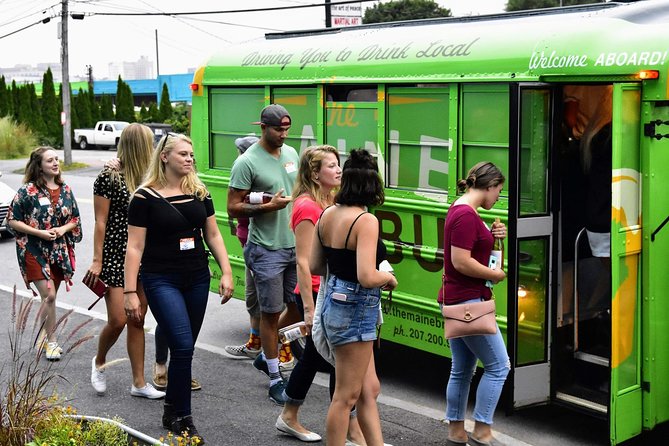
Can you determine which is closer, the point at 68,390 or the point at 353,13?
the point at 68,390

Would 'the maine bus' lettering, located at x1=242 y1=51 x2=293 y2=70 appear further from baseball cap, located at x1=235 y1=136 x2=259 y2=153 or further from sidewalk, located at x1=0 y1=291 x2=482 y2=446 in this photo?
sidewalk, located at x1=0 y1=291 x2=482 y2=446

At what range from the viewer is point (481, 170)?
5480 millimetres

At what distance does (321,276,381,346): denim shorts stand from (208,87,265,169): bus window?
141 inches

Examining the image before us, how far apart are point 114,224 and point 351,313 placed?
95.9 inches

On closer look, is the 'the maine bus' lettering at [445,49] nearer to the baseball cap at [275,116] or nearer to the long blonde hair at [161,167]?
the baseball cap at [275,116]

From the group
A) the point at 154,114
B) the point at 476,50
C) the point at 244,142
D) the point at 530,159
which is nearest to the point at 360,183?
the point at 530,159

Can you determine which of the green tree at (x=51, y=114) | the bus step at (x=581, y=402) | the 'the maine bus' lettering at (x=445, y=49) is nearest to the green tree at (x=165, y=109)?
the green tree at (x=51, y=114)

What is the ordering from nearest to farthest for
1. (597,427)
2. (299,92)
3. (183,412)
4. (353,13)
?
(183,412)
(597,427)
(299,92)
(353,13)

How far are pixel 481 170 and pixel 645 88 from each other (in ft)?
3.15

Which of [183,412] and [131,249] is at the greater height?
[131,249]

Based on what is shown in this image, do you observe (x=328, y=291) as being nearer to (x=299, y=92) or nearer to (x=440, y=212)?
(x=440, y=212)

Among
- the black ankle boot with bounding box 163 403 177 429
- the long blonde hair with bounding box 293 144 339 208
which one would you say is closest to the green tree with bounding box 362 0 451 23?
the long blonde hair with bounding box 293 144 339 208

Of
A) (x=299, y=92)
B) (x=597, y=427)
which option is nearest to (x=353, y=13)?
(x=299, y=92)

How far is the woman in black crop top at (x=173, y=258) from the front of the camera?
5.79m
